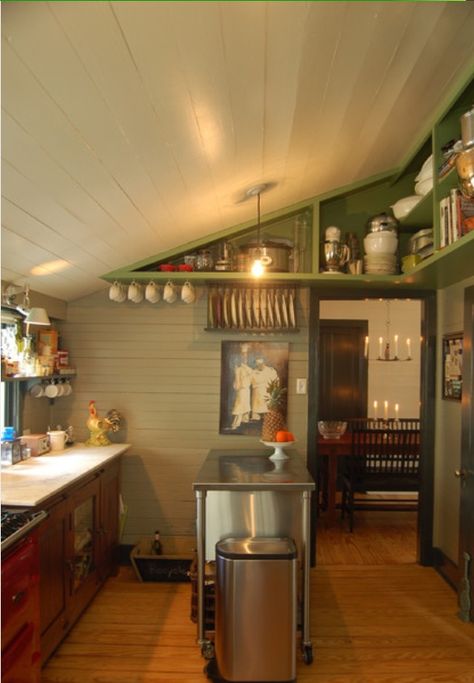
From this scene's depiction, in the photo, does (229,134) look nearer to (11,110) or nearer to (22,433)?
(11,110)

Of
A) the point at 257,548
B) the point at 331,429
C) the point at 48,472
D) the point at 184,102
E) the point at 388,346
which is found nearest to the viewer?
the point at 184,102

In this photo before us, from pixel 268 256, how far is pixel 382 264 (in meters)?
0.77

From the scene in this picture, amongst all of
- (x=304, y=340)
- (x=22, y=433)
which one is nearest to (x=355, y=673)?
(x=304, y=340)

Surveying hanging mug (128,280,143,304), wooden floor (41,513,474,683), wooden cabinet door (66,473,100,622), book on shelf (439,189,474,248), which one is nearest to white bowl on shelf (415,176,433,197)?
book on shelf (439,189,474,248)

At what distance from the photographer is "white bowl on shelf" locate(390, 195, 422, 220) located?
3045 millimetres

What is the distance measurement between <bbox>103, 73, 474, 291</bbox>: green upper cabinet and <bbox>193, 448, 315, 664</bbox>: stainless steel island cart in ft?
4.42

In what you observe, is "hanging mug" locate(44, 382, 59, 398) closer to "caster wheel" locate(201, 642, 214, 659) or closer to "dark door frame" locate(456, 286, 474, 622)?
"caster wheel" locate(201, 642, 214, 659)

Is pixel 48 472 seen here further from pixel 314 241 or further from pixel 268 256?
pixel 314 241

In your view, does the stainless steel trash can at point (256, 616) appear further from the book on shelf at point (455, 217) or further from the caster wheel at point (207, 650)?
the book on shelf at point (455, 217)

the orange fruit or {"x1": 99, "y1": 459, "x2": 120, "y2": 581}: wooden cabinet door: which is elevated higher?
the orange fruit

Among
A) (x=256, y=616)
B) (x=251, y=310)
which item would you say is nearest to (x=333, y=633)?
(x=256, y=616)

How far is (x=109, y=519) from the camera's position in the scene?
3047mm

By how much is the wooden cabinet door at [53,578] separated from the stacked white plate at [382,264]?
2.36 meters

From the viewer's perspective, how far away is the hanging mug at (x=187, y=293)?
3214 mm
